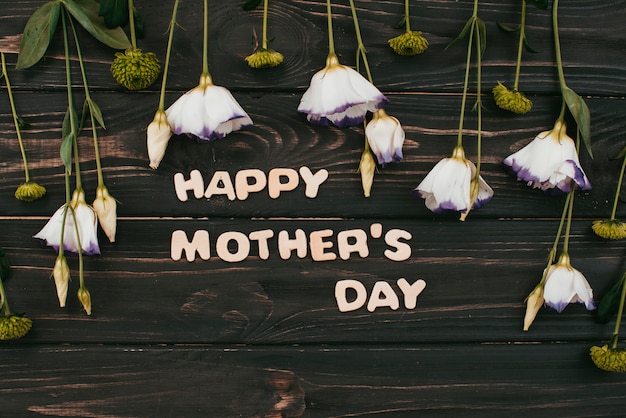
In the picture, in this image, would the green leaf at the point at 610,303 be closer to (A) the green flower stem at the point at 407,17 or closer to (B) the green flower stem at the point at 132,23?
(A) the green flower stem at the point at 407,17

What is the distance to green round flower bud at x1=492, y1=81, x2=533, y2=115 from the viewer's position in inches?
41.8

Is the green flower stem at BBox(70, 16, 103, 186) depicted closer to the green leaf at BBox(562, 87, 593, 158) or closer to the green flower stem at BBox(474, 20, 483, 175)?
the green flower stem at BBox(474, 20, 483, 175)

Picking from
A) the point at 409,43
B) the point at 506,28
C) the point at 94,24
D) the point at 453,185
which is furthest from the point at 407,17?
the point at 94,24

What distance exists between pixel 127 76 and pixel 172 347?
45 cm

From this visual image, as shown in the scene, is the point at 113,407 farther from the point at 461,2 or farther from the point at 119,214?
the point at 461,2

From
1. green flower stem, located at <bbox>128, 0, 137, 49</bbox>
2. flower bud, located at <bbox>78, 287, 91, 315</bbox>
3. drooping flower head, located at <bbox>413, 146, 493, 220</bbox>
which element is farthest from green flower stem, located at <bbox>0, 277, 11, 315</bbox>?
drooping flower head, located at <bbox>413, 146, 493, 220</bbox>

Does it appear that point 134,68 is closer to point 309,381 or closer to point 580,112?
point 309,381

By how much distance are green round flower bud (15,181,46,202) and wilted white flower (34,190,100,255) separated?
47mm

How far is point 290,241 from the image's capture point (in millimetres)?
1083

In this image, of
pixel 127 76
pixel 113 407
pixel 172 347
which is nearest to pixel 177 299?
pixel 172 347

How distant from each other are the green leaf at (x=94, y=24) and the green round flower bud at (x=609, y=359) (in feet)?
3.04

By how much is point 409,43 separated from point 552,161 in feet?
0.97

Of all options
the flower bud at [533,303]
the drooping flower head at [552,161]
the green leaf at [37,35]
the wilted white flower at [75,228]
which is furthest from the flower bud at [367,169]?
the green leaf at [37,35]

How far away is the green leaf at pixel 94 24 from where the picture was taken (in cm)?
103
